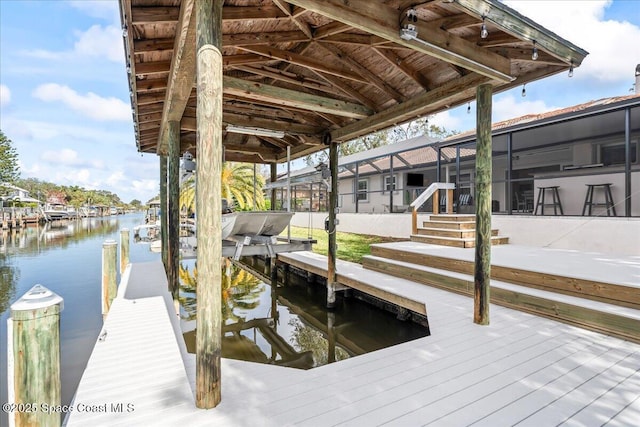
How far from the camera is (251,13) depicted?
2943mm

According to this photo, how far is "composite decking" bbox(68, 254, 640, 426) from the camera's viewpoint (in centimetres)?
208

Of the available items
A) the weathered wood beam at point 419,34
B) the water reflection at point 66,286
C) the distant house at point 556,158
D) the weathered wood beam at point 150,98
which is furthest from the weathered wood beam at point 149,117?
the weathered wood beam at point 419,34

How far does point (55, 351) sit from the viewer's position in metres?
1.57

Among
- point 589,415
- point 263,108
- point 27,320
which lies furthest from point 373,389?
point 263,108

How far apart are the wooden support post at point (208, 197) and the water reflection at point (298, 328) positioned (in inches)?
115

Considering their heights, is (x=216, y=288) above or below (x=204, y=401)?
above

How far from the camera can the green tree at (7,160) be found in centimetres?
2691

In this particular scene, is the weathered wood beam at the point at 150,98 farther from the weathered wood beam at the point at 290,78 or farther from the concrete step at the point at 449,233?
the concrete step at the point at 449,233

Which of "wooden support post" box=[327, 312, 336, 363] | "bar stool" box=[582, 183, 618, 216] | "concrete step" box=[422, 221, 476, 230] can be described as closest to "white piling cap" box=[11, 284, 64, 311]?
"wooden support post" box=[327, 312, 336, 363]

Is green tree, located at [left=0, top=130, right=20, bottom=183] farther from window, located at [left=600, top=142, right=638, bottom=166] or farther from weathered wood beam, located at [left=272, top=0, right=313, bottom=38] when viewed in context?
window, located at [left=600, top=142, right=638, bottom=166]

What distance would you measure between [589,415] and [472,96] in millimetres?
3417

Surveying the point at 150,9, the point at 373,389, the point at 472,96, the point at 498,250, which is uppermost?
the point at 150,9

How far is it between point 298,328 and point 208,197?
4731 mm

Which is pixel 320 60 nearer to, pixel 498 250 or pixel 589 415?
pixel 589 415
